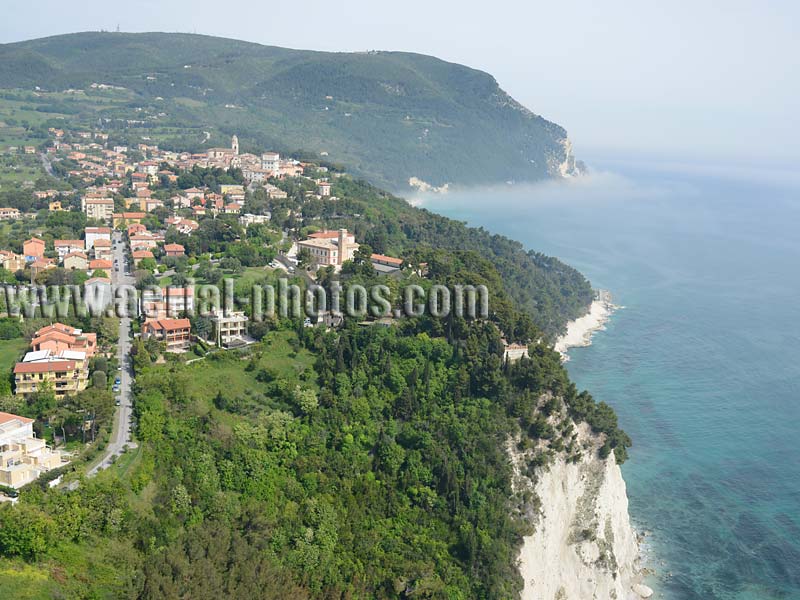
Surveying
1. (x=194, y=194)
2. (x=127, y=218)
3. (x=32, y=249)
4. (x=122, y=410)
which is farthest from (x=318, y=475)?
(x=194, y=194)

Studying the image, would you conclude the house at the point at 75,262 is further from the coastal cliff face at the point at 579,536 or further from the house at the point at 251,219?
the coastal cliff face at the point at 579,536

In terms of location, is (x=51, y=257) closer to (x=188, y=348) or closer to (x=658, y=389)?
(x=188, y=348)

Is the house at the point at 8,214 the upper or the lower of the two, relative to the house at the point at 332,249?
lower

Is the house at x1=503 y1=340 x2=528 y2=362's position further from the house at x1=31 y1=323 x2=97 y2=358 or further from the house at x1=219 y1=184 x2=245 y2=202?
the house at x1=219 y1=184 x2=245 y2=202

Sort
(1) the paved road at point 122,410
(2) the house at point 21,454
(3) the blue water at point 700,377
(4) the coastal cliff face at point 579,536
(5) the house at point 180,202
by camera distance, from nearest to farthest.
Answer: (2) the house at point 21,454
(1) the paved road at point 122,410
(4) the coastal cliff face at point 579,536
(3) the blue water at point 700,377
(5) the house at point 180,202

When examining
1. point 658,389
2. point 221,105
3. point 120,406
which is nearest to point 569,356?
point 658,389

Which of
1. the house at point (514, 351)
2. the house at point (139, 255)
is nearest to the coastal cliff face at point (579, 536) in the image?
the house at point (514, 351)

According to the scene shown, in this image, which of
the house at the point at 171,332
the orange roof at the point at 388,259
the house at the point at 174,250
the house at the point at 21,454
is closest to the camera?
the house at the point at 21,454
